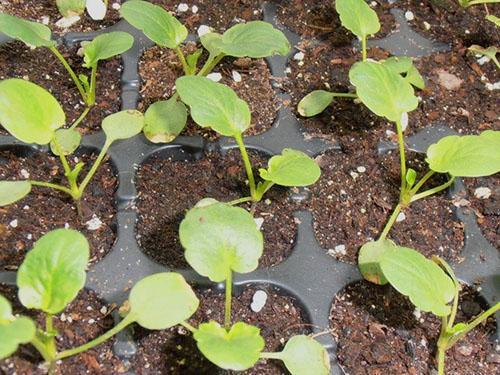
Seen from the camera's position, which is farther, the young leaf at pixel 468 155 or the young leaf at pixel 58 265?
the young leaf at pixel 468 155

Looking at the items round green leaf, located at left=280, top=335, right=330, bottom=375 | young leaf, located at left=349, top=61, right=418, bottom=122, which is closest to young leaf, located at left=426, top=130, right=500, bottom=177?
young leaf, located at left=349, top=61, right=418, bottom=122

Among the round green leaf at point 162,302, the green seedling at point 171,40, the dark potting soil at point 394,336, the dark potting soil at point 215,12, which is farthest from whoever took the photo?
the dark potting soil at point 215,12

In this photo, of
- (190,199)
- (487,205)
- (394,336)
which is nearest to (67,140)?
(190,199)

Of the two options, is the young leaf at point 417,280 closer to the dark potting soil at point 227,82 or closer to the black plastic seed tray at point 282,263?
the black plastic seed tray at point 282,263

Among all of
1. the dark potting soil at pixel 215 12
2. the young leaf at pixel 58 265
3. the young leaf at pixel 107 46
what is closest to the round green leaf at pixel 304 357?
the young leaf at pixel 58 265

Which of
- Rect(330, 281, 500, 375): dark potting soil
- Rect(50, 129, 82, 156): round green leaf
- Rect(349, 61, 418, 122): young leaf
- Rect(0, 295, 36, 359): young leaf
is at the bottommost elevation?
Rect(330, 281, 500, 375): dark potting soil

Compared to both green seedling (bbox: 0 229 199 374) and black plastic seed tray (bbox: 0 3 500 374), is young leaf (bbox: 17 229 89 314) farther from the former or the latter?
black plastic seed tray (bbox: 0 3 500 374)

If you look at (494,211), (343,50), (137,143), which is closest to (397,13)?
(343,50)
